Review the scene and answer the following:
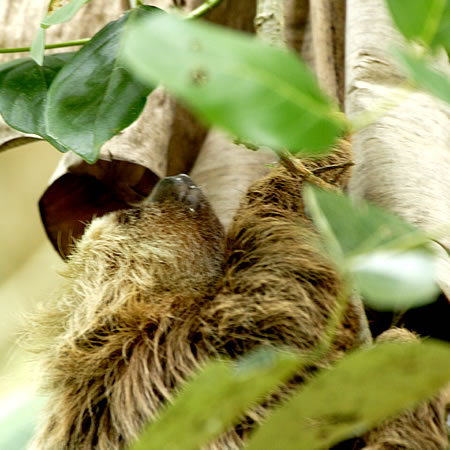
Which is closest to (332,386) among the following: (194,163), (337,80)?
(337,80)

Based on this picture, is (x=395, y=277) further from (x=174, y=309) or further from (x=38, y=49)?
(x=174, y=309)

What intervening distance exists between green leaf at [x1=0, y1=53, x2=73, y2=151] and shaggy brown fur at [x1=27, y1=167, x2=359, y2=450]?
0.36 metres

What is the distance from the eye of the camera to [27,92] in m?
1.07

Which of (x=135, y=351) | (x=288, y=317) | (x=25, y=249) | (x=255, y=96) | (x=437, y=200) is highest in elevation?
(x=255, y=96)

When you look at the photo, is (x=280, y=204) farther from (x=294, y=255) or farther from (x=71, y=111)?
(x=71, y=111)

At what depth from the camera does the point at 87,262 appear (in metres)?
1.43

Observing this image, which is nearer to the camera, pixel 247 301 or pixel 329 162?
pixel 247 301

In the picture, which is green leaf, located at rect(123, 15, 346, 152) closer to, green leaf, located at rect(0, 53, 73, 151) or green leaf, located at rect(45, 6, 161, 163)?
green leaf, located at rect(45, 6, 161, 163)

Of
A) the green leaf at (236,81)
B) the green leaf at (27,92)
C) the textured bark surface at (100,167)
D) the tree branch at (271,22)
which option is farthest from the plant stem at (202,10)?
the green leaf at (236,81)

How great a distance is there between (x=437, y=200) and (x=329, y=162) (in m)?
0.26

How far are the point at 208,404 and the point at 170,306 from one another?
72 cm

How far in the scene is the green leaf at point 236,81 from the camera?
0.40m

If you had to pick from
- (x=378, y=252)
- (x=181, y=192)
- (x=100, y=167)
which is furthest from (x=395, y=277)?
(x=100, y=167)

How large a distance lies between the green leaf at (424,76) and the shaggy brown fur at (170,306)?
59 cm
